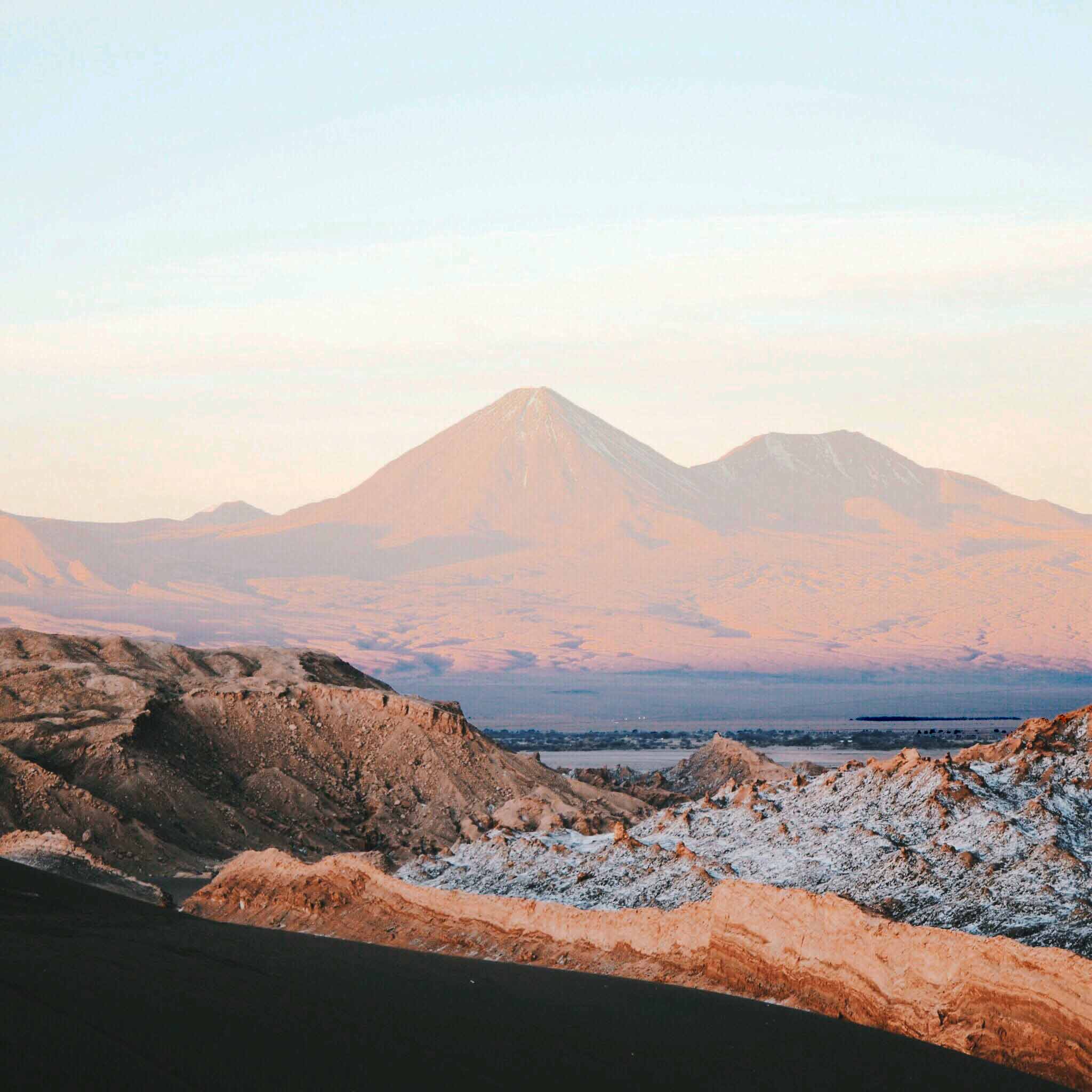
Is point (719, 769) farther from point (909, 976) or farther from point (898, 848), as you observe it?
point (909, 976)

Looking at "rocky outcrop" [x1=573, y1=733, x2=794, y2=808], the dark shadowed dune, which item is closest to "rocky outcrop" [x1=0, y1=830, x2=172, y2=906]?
the dark shadowed dune

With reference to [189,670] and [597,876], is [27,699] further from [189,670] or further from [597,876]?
[597,876]

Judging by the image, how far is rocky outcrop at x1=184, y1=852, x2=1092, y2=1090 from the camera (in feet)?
62.2

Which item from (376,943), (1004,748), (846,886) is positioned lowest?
(376,943)

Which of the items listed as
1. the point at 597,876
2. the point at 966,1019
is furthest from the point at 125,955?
the point at 966,1019

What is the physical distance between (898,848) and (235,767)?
88.1ft

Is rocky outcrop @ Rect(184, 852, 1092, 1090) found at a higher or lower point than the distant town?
higher

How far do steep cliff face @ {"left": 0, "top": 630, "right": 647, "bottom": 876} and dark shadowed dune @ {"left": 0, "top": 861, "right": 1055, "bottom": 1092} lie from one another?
14255 mm

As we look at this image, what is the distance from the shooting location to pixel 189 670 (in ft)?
187

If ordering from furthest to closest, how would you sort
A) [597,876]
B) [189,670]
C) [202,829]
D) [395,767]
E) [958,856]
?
[189,670] → [395,767] → [202,829] → [597,876] → [958,856]

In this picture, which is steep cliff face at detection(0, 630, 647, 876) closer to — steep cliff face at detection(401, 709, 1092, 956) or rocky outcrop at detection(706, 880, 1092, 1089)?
steep cliff face at detection(401, 709, 1092, 956)

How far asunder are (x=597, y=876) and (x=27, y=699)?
88.4ft

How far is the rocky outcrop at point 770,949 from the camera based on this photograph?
62.2 ft

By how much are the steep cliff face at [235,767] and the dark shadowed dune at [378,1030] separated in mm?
14255
